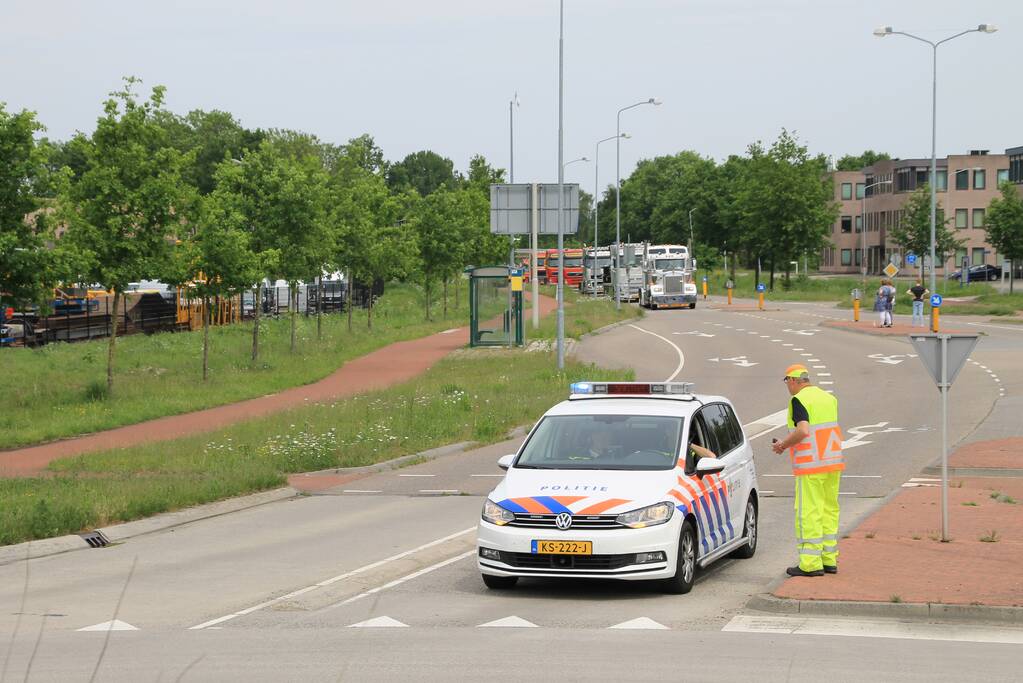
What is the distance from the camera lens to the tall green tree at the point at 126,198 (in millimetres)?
28906

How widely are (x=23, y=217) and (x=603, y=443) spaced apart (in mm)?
17092

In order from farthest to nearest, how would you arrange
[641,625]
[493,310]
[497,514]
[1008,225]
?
[1008,225]
[493,310]
[497,514]
[641,625]

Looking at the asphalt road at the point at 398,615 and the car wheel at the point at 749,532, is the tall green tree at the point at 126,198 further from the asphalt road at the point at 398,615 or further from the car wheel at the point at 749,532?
the car wheel at the point at 749,532

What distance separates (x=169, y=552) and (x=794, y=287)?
86389 mm

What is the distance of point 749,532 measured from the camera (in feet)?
42.8

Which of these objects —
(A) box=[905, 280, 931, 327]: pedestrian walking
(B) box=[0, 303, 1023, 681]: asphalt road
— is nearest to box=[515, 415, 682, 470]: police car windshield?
(B) box=[0, 303, 1023, 681]: asphalt road

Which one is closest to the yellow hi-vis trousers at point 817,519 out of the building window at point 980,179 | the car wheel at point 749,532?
the car wheel at point 749,532

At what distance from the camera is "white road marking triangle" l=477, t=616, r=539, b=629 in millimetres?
9883

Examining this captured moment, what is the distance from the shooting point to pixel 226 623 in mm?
10164

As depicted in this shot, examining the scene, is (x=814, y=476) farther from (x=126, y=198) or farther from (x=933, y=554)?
(x=126, y=198)

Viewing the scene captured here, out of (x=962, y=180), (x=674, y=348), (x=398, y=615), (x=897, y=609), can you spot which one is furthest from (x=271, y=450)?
(x=962, y=180)

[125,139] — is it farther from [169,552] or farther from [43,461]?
[169,552]

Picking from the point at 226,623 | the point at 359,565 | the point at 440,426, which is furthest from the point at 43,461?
the point at 226,623

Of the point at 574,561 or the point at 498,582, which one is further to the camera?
the point at 498,582
